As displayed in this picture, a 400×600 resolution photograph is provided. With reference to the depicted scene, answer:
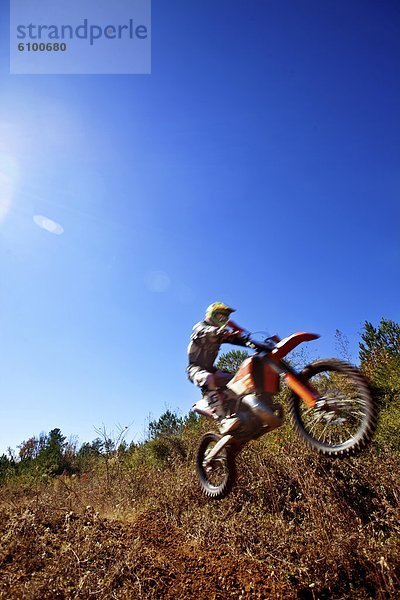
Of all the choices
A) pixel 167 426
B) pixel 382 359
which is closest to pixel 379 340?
pixel 382 359

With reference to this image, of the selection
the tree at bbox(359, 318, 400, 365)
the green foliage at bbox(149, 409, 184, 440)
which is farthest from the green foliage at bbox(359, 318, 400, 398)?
the green foliage at bbox(149, 409, 184, 440)

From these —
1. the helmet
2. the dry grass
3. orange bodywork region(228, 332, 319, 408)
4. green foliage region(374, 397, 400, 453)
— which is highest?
the helmet

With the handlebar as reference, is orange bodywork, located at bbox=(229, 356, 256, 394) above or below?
below

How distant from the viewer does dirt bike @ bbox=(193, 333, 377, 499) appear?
4016 mm

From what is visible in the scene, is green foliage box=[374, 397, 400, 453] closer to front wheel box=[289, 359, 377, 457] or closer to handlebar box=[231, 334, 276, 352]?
front wheel box=[289, 359, 377, 457]

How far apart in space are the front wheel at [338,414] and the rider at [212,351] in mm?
1093

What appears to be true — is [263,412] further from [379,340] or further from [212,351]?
[379,340]

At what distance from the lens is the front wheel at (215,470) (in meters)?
5.20

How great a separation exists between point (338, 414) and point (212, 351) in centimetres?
234

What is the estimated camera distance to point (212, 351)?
5.88 m

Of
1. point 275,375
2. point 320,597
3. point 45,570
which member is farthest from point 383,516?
point 45,570

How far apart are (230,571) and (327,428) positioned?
14.1ft

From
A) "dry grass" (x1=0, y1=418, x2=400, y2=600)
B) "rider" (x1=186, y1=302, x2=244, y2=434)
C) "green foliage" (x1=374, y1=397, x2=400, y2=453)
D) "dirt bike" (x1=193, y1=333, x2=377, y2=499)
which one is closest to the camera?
"dirt bike" (x1=193, y1=333, x2=377, y2=499)

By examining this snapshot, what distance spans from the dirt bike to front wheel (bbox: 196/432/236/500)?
2cm
